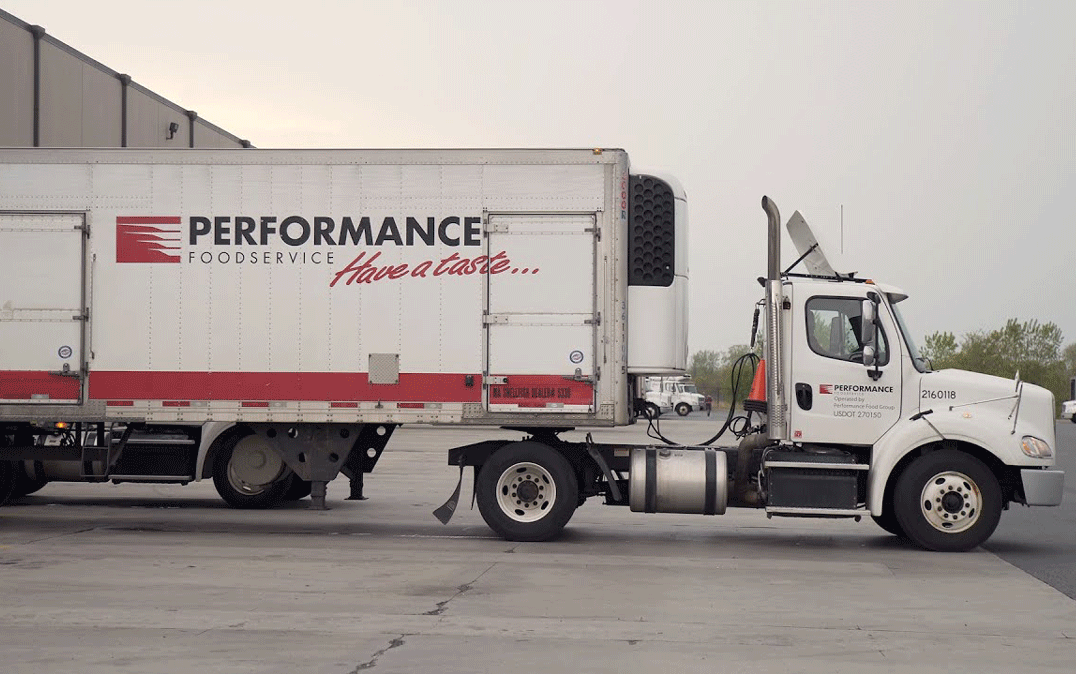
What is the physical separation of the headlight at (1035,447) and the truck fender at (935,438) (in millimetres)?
79

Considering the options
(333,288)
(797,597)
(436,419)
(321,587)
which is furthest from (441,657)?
(333,288)

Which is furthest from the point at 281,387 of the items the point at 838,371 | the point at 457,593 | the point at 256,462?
the point at 838,371

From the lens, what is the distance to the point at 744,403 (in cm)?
1350

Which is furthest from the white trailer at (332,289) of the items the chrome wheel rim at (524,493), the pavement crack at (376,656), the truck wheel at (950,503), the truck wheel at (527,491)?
the pavement crack at (376,656)

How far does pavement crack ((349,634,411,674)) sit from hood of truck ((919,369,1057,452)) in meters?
7.19

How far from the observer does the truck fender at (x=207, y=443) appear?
14.5 m

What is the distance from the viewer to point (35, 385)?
44.4ft

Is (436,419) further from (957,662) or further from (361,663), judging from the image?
(957,662)

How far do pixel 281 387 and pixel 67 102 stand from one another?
19397 millimetres

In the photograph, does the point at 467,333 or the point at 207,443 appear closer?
the point at 467,333

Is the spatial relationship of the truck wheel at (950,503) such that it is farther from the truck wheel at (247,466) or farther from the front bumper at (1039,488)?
the truck wheel at (247,466)

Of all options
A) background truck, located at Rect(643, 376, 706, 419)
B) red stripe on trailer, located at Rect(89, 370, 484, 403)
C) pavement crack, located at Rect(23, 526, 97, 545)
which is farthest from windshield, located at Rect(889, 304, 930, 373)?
background truck, located at Rect(643, 376, 706, 419)

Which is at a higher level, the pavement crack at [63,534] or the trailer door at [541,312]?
the trailer door at [541,312]

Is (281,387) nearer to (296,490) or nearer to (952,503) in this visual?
(296,490)
